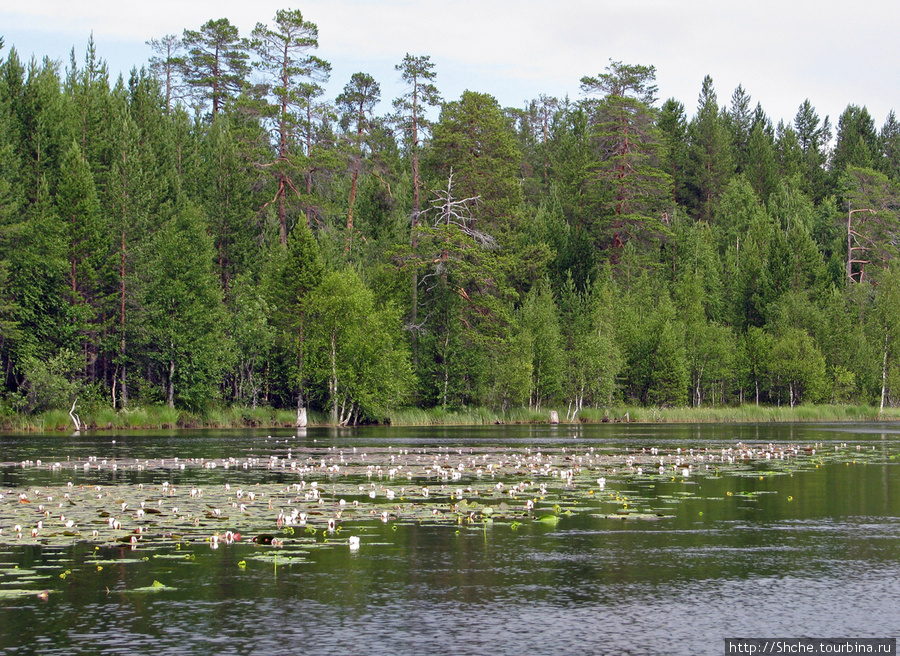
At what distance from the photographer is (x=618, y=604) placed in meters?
12.7

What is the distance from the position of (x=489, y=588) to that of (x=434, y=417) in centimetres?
6881

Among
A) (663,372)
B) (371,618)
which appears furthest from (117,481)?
(663,372)

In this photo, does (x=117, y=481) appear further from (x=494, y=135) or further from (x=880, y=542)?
(x=494, y=135)

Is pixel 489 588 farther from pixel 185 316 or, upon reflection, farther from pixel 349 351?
pixel 349 351

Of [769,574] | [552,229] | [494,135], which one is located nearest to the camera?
[769,574]

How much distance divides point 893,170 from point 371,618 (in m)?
155

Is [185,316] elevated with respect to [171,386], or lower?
elevated

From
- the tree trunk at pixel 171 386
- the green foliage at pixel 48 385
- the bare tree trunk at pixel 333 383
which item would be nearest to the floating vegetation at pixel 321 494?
the green foliage at pixel 48 385

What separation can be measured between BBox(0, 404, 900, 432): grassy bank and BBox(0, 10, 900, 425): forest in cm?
152

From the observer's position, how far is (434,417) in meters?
82.2

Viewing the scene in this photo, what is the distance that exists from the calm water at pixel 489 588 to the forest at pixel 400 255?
167 feet

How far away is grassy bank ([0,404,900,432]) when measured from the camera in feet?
207

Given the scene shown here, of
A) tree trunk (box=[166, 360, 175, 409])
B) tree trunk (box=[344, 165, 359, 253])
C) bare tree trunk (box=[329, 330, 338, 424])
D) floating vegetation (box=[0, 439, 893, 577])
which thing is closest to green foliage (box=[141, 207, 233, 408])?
tree trunk (box=[166, 360, 175, 409])

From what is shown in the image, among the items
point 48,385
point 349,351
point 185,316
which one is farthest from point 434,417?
point 48,385
